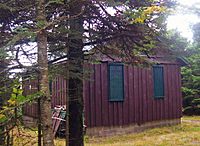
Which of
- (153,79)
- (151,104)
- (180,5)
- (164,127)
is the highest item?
(180,5)

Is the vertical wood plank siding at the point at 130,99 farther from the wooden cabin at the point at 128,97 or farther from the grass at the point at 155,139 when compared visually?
the grass at the point at 155,139

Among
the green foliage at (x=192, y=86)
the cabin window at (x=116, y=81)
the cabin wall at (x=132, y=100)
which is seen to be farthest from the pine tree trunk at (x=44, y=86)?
the green foliage at (x=192, y=86)

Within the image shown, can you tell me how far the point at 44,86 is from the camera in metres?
4.45

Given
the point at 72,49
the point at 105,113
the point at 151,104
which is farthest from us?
the point at 151,104

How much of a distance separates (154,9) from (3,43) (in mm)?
2284

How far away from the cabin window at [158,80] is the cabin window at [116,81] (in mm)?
2127

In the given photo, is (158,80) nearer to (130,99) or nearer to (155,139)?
(130,99)

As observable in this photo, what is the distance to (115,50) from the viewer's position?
751 cm

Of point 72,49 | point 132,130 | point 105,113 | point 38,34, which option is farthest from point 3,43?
point 132,130

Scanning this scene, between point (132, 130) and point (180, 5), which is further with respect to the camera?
point (132, 130)

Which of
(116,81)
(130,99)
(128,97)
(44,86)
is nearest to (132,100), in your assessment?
(130,99)

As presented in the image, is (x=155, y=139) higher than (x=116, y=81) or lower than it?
lower

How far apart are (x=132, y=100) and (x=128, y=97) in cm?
27

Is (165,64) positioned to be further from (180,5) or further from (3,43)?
(3,43)
